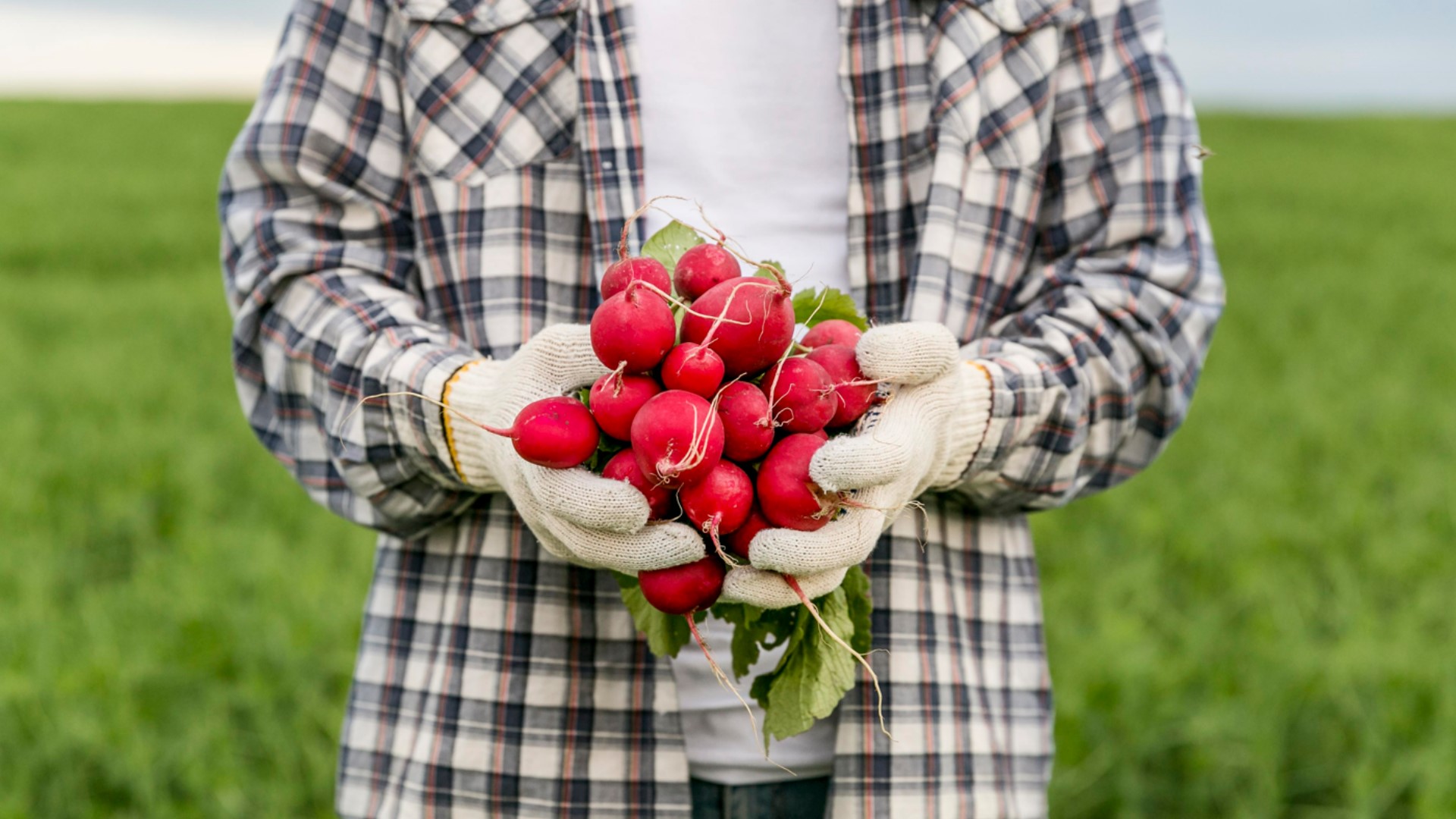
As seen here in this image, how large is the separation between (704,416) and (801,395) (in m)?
0.13

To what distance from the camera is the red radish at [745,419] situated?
120 centimetres

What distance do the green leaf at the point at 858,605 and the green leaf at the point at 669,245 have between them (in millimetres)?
457

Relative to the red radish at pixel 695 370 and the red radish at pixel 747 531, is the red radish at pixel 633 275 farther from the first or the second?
the red radish at pixel 747 531

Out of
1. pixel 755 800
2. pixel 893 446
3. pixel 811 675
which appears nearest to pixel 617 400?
pixel 893 446

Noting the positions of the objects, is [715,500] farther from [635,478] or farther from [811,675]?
[811,675]

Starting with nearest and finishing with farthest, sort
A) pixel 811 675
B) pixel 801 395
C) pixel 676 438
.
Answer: pixel 676 438, pixel 801 395, pixel 811 675

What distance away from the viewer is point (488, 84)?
1.51 m

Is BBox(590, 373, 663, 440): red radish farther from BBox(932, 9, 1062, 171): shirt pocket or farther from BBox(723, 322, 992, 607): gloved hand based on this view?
BBox(932, 9, 1062, 171): shirt pocket

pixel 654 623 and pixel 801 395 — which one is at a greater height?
pixel 801 395

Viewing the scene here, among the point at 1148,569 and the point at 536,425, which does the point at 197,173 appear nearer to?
the point at 1148,569

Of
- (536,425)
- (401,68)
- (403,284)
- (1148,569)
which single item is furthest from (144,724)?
(1148,569)

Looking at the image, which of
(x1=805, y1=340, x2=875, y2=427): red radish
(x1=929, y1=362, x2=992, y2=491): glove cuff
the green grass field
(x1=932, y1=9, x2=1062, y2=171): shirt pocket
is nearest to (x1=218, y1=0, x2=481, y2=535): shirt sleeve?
(x1=805, y1=340, x2=875, y2=427): red radish

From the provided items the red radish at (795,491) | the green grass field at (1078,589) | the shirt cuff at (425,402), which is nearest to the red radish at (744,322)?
the red radish at (795,491)

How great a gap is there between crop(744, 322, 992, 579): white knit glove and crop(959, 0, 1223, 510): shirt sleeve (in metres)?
0.10
